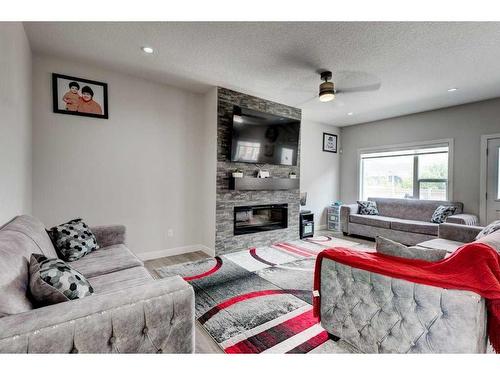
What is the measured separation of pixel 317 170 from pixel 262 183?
87.6 inches

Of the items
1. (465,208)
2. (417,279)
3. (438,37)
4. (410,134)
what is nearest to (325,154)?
(410,134)

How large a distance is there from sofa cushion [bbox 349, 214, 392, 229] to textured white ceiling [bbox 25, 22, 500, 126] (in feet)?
7.45

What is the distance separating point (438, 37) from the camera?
2.27 meters

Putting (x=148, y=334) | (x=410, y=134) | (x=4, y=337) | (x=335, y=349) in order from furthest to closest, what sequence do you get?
(x=410, y=134), (x=335, y=349), (x=148, y=334), (x=4, y=337)

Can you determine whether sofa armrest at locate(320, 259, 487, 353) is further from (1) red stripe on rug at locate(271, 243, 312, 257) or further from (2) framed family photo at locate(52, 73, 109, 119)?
(2) framed family photo at locate(52, 73, 109, 119)

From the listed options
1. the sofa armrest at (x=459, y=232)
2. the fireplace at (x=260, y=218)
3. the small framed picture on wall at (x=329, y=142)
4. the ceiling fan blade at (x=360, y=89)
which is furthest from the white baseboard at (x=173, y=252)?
the small framed picture on wall at (x=329, y=142)

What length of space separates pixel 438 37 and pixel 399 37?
14.6 inches

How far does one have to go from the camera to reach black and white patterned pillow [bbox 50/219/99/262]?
2.05 m

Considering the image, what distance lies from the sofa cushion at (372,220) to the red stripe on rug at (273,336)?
319 centimetres

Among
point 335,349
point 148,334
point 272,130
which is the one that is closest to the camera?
point 148,334

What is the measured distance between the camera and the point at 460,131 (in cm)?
429

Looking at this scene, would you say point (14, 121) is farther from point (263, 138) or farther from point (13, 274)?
point (263, 138)

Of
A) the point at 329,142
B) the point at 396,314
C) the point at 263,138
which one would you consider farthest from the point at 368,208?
the point at 396,314
